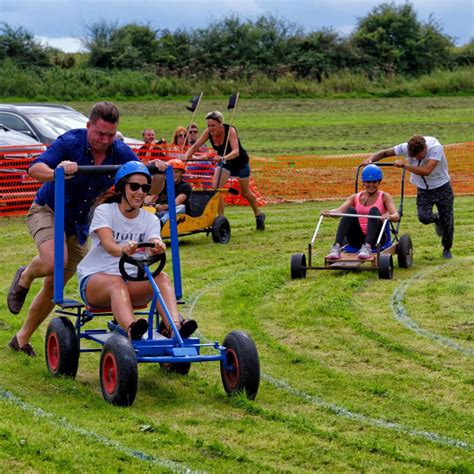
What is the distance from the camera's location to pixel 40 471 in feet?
20.2

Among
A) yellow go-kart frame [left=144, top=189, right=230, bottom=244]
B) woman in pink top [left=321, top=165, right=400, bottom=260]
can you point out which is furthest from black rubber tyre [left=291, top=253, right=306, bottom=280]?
yellow go-kart frame [left=144, top=189, right=230, bottom=244]

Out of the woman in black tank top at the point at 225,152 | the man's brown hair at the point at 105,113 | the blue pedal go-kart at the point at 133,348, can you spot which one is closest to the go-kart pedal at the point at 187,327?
the blue pedal go-kart at the point at 133,348

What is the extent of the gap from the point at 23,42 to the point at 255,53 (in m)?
10.3

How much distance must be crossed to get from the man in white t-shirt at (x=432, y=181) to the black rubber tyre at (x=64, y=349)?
6424 millimetres

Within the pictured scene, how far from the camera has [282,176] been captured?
2352 cm

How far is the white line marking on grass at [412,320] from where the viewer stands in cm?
958

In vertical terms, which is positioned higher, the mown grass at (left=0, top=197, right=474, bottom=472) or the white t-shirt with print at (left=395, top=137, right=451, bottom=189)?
the white t-shirt with print at (left=395, top=137, right=451, bottom=189)

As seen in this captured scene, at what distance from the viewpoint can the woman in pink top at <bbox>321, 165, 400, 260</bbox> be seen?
527 inches

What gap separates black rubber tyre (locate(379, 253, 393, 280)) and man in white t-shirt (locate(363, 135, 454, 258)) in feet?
5.13

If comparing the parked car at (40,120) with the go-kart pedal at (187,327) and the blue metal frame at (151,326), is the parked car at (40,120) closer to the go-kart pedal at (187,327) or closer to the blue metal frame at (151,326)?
the blue metal frame at (151,326)

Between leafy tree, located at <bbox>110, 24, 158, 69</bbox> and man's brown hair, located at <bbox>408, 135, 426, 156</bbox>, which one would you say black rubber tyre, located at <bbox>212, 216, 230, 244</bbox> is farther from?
leafy tree, located at <bbox>110, 24, 158, 69</bbox>

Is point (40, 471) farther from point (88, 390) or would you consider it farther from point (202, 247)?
point (202, 247)

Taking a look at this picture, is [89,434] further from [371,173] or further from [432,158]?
[432,158]

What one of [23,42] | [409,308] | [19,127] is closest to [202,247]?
[409,308]
